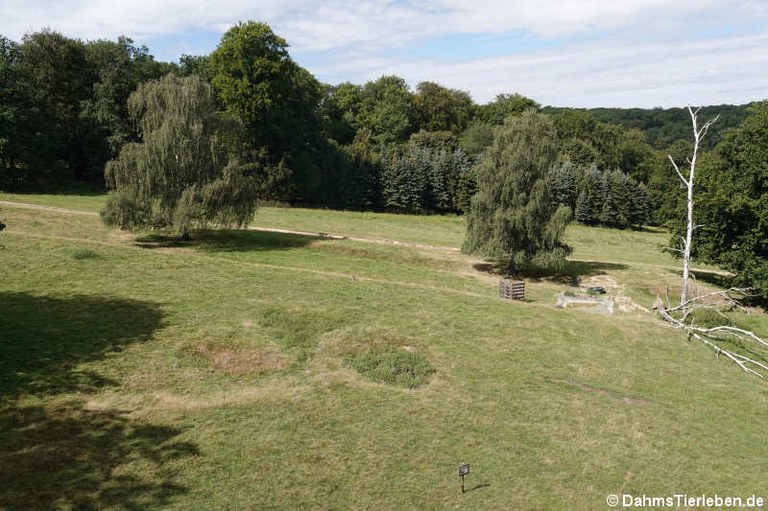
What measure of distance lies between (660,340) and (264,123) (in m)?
48.0

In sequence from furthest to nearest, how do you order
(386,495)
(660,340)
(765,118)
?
(765,118)
(660,340)
(386,495)

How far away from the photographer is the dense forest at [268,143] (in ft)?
139

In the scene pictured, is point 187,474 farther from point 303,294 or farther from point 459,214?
point 459,214

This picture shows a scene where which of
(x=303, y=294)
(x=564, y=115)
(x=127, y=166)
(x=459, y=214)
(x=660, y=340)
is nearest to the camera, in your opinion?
(x=660, y=340)

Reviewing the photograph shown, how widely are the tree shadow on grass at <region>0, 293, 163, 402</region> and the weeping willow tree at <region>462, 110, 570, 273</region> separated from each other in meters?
20.5

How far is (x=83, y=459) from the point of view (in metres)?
→ 13.3

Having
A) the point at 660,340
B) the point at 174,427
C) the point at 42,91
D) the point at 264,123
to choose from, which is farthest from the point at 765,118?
the point at 42,91

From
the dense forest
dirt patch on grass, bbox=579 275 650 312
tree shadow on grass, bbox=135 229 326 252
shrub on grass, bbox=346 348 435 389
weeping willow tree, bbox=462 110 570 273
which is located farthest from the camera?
the dense forest

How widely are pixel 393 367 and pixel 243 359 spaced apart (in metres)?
5.68

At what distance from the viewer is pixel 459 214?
72.6m

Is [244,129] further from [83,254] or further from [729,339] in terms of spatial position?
[729,339]

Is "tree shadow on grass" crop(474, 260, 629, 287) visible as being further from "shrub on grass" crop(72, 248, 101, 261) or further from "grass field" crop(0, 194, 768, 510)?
"shrub on grass" crop(72, 248, 101, 261)

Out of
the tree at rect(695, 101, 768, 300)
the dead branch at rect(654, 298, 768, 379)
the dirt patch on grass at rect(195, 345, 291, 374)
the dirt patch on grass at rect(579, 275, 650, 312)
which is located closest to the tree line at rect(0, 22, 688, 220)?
the dirt patch on grass at rect(579, 275, 650, 312)

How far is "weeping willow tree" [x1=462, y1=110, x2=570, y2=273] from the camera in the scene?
33531mm
